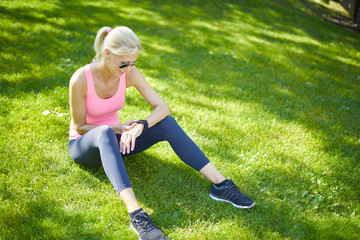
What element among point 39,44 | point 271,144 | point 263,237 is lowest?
point 263,237

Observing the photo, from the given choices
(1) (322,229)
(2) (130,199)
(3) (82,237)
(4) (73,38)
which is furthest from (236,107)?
(4) (73,38)

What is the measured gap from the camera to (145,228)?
7.79 ft

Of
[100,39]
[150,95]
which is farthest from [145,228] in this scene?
[100,39]

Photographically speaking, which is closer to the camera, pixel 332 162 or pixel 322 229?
pixel 322 229

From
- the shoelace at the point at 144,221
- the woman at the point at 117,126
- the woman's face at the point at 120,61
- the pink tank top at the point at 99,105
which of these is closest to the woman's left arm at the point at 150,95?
the woman at the point at 117,126

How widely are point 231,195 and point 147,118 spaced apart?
1113 mm

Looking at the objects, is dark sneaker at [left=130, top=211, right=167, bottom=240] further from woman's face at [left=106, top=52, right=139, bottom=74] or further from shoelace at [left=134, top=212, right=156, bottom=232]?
woman's face at [left=106, top=52, right=139, bottom=74]

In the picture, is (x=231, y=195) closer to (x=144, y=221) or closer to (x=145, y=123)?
(x=144, y=221)

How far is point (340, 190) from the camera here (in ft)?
10.5

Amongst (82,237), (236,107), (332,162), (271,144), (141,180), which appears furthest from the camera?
(236,107)

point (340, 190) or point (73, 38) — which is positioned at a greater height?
point (73, 38)

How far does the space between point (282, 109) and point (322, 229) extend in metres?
2.50

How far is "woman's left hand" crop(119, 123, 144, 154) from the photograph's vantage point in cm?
265

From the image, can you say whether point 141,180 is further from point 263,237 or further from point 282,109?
point 282,109
